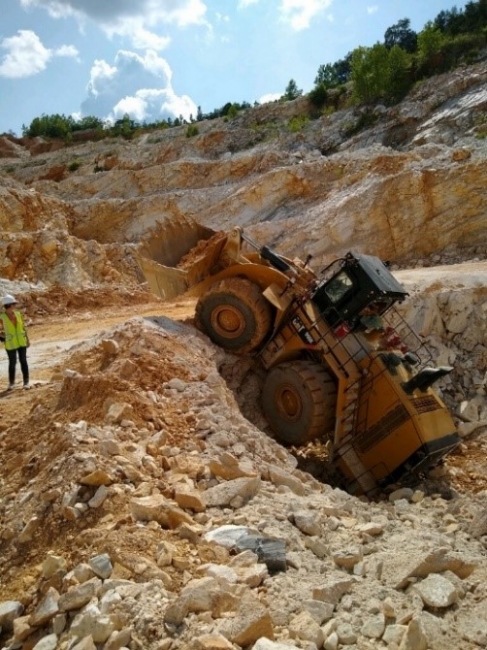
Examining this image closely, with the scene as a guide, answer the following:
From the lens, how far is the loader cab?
7.17 meters

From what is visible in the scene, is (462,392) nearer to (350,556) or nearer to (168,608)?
(350,556)

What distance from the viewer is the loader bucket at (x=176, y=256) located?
28.3 feet

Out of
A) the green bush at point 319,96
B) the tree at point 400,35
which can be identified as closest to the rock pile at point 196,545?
the green bush at point 319,96

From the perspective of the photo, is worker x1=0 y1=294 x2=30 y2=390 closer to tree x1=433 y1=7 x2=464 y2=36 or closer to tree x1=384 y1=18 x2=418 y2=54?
tree x1=433 y1=7 x2=464 y2=36

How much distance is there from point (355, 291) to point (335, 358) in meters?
0.95

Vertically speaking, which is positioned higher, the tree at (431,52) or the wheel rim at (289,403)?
the tree at (431,52)

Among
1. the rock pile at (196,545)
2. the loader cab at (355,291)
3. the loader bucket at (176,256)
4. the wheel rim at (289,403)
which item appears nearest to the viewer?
the rock pile at (196,545)

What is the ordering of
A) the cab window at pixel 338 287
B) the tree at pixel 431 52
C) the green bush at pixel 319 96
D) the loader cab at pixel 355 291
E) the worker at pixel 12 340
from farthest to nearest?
1. the green bush at pixel 319 96
2. the tree at pixel 431 52
3. the worker at pixel 12 340
4. the cab window at pixel 338 287
5. the loader cab at pixel 355 291

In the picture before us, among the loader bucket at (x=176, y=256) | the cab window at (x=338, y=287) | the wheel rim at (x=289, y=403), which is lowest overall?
the wheel rim at (x=289, y=403)

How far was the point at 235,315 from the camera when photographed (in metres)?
7.97

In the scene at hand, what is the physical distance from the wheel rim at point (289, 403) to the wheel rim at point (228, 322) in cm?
106

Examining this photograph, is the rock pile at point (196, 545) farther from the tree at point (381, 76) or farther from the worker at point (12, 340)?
the tree at point (381, 76)

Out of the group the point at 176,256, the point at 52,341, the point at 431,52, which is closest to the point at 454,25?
the point at 431,52

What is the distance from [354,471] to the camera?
24.1 feet
